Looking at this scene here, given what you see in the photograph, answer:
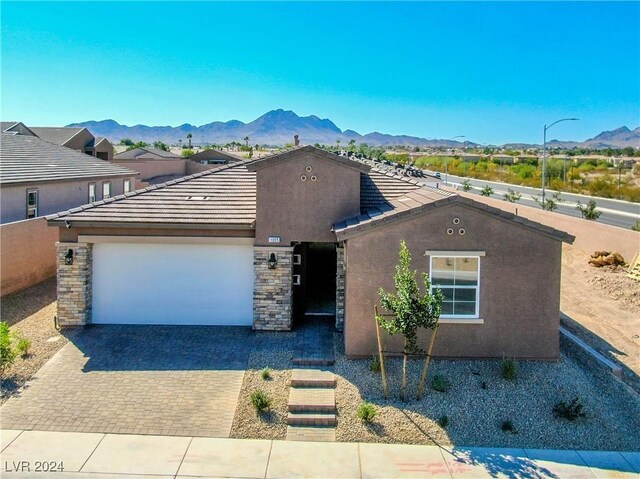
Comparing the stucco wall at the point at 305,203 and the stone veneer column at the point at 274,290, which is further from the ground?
the stucco wall at the point at 305,203

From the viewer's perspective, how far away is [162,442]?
9641mm

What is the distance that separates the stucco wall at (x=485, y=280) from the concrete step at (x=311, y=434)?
2.70m

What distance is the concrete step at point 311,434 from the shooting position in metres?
9.88

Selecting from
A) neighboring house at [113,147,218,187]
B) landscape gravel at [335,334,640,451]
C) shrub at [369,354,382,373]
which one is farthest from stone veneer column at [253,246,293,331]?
neighboring house at [113,147,218,187]

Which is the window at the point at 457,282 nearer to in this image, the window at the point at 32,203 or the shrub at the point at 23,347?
the shrub at the point at 23,347

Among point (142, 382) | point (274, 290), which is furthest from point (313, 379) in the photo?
point (142, 382)

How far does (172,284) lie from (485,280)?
829 centimetres

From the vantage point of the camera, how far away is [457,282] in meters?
12.6

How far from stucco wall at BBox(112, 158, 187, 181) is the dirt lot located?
3788 centimetres

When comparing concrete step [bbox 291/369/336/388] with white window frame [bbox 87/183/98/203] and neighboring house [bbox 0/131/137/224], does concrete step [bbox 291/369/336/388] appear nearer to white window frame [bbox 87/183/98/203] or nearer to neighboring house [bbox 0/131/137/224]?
neighboring house [bbox 0/131/137/224]

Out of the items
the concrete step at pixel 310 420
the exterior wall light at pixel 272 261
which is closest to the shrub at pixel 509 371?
the concrete step at pixel 310 420

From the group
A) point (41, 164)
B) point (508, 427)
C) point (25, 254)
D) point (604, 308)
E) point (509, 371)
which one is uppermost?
point (41, 164)

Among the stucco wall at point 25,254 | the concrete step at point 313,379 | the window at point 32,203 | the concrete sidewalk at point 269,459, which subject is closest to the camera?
the concrete sidewalk at point 269,459

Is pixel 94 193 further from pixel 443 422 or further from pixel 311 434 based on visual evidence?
pixel 443 422
